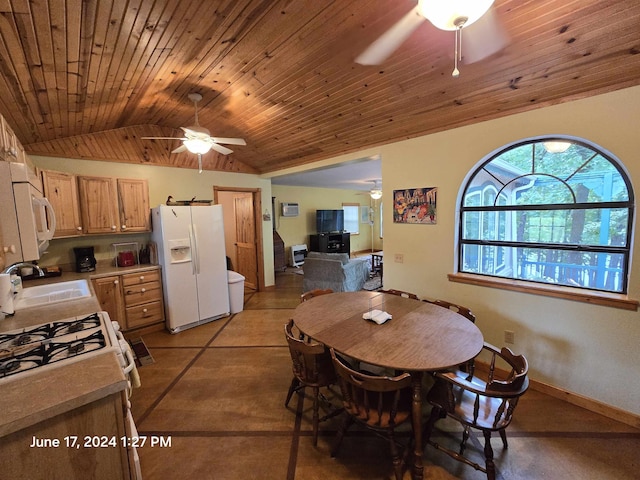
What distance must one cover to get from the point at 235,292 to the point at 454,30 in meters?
4.10

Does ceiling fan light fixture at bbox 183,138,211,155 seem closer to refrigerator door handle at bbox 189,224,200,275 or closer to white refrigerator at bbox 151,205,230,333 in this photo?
white refrigerator at bbox 151,205,230,333

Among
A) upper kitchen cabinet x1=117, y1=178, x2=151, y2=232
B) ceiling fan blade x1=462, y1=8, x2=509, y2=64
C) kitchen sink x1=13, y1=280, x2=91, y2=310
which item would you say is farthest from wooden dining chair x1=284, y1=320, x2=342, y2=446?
upper kitchen cabinet x1=117, y1=178, x2=151, y2=232

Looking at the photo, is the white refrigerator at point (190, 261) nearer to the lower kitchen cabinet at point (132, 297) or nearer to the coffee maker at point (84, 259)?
the lower kitchen cabinet at point (132, 297)

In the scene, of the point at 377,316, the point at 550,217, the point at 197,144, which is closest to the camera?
the point at 377,316

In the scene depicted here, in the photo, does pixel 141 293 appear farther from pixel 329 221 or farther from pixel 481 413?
pixel 329 221

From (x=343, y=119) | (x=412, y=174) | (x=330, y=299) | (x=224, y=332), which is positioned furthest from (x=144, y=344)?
(x=412, y=174)

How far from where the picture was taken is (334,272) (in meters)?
4.63

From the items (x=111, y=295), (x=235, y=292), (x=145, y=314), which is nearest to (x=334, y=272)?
(x=235, y=292)

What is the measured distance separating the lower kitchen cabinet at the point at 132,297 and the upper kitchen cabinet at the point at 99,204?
2.34ft

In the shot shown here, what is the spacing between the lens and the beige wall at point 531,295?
200 cm

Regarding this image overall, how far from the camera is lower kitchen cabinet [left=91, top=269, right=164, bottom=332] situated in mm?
3357

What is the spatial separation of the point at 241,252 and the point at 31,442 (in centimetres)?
512

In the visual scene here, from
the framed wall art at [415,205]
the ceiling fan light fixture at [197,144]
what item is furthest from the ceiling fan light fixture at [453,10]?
the ceiling fan light fixture at [197,144]

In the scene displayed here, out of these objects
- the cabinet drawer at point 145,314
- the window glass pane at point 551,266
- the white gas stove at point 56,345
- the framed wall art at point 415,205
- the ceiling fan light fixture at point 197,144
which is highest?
the ceiling fan light fixture at point 197,144
